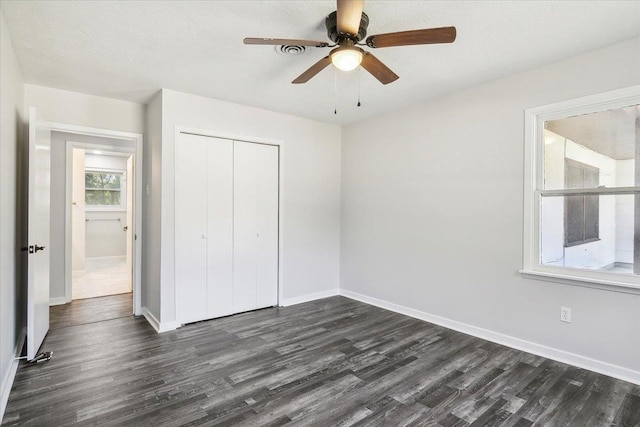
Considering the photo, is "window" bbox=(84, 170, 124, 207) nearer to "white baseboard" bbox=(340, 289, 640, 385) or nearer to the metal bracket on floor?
the metal bracket on floor

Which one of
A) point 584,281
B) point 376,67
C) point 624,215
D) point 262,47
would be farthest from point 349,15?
point 584,281

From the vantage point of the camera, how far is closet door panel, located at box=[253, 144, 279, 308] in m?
4.16

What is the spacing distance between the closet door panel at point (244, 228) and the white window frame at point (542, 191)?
9.61 feet

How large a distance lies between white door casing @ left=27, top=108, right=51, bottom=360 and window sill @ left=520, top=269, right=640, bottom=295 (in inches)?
165

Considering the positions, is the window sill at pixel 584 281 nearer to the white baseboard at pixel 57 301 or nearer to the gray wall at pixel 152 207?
the gray wall at pixel 152 207

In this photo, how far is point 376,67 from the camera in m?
2.22

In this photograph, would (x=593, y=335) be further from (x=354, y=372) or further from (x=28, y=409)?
(x=28, y=409)

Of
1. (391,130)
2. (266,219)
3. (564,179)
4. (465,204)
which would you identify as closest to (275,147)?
(266,219)

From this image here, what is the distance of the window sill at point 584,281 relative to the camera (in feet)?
7.93

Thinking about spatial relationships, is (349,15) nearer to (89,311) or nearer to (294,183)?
(294,183)

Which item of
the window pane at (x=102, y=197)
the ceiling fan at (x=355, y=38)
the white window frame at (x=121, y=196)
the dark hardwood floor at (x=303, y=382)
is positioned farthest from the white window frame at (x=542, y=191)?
the window pane at (x=102, y=197)

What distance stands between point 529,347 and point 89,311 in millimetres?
4870

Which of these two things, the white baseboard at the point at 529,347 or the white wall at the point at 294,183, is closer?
the white baseboard at the point at 529,347

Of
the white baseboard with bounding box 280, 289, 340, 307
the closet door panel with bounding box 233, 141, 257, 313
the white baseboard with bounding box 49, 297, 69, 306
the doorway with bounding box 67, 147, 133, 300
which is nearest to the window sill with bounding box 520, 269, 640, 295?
the white baseboard with bounding box 280, 289, 340, 307
